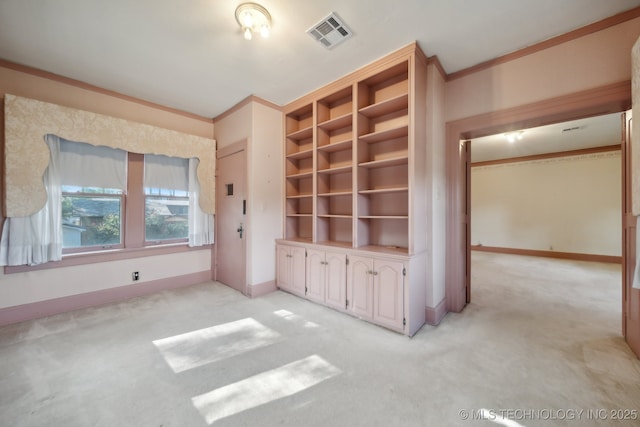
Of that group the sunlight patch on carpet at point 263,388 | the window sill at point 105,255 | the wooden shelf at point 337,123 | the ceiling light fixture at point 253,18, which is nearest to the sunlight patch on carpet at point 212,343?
the sunlight patch on carpet at point 263,388

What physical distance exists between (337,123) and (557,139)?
5335 millimetres

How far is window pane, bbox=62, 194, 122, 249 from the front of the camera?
3041 mm

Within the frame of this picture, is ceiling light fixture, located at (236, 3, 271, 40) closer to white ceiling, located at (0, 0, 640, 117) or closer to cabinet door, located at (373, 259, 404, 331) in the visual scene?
white ceiling, located at (0, 0, 640, 117)

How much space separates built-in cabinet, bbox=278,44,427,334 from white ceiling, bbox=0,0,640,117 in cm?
32

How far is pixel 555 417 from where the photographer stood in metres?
1.43

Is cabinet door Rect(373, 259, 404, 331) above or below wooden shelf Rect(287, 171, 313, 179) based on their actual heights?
→ below

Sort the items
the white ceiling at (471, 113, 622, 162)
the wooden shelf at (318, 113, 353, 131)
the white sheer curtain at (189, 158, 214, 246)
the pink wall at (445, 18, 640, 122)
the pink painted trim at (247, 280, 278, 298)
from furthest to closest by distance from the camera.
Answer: the white ceiling at (471, 113, 622, 162)
the white sheer curtain at (189, 158, 214, 246)
the pink painted trim at (247, 280, 278, 298)
the wooden shelf at (318, 113, 353, 131)
the pink wall at (445, 18, 640, 122)

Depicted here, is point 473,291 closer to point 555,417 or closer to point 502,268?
point 502,268

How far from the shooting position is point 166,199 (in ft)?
12.5

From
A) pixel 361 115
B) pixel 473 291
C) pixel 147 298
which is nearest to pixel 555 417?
pixel 473 291

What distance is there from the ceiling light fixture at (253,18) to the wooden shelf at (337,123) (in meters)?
1.23

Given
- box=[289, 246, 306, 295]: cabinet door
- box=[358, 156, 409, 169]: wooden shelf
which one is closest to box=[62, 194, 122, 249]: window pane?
box=[289, 246, 306, 295]: cabinet door

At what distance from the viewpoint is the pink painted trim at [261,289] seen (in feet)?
11.2

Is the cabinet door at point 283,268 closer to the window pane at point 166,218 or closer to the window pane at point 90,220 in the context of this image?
the window pane at point 166,218
